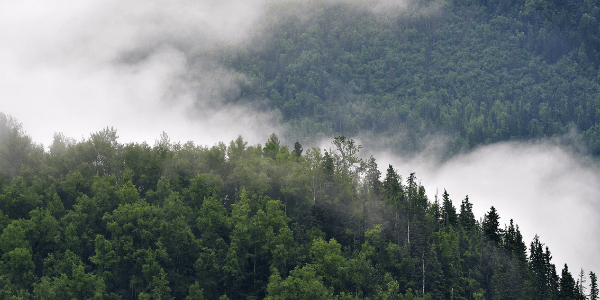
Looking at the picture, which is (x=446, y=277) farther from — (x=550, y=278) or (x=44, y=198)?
(x=44, y=198)

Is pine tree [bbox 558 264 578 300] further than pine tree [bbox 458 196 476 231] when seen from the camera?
No

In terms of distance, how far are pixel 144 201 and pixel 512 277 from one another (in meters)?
77.0

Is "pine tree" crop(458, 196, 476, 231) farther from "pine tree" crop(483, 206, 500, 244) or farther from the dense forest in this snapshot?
"pine tree" crop(483, 206, 500, 244)

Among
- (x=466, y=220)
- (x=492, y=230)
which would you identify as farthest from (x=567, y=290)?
(x=466, y=220)

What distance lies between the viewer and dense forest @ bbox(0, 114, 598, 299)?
131750mm

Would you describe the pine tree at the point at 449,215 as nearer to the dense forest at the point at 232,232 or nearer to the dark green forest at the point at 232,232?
the dense forest at the point at 232,232

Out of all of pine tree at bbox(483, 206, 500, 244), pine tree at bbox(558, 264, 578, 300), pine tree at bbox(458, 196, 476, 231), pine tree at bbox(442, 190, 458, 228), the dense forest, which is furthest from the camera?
pine tree at bbox(458, 196, 476, 231)

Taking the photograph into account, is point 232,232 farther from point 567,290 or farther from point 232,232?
point 567,290

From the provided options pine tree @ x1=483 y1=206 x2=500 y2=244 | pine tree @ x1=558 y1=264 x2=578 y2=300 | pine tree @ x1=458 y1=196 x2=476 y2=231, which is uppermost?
pine tree @ x1=458 y1=196 x2=476 y2=231

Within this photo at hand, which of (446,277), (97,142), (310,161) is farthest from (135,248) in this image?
(446,277)

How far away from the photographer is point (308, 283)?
130 metres

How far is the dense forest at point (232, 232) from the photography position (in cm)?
13175

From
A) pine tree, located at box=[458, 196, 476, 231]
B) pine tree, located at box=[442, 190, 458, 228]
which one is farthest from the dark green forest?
pine tree, located at box=[442, 190, 458, 228]

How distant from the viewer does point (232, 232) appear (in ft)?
457
